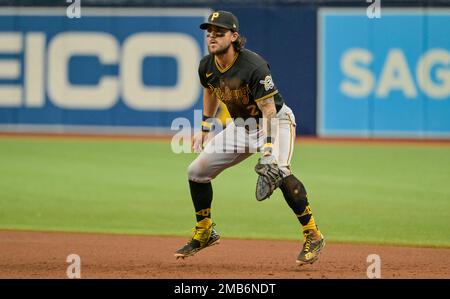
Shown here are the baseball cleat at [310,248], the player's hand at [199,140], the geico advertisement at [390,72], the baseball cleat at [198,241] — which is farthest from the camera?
the geico advertisement at [390,72]

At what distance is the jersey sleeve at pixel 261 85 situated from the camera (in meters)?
7.23

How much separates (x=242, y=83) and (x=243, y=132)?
502mm

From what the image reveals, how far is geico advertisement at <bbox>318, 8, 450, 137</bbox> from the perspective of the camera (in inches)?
712

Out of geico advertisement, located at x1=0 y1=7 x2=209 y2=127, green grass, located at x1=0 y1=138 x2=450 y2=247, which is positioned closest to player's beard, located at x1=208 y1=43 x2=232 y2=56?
green grass, located at x1=0 y1=138 x2=450 y2=247

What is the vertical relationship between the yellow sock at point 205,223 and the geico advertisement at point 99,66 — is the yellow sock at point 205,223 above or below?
below

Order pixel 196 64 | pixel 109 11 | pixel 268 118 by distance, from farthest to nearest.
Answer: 1. pixel 109 11
2. pixel 196 64
3. pixel 268 118

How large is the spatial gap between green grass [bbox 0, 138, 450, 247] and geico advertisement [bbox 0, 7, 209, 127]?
1.73 meters

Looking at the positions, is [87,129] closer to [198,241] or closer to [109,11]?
[109,11]

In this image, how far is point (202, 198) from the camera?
7.70 m

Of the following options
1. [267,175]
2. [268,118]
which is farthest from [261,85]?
[267,175]

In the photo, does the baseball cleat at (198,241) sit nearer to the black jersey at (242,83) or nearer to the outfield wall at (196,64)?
the black jersey at (242,83)

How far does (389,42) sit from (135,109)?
5.30m

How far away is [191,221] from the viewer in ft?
33.4

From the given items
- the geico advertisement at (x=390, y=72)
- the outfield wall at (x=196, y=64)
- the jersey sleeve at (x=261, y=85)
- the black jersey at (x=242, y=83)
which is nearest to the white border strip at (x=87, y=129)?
the outfield wall at (x=196, y=64)
